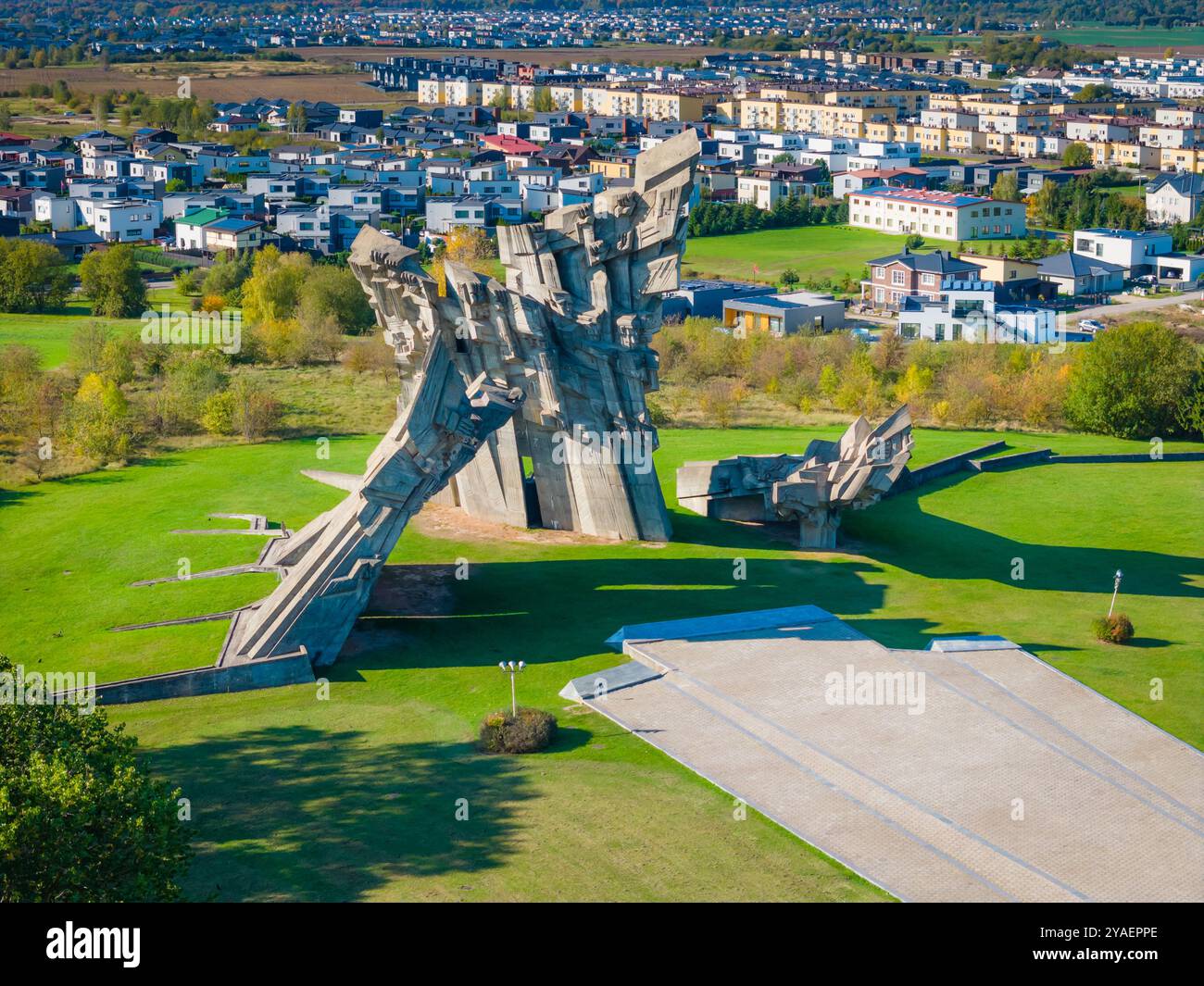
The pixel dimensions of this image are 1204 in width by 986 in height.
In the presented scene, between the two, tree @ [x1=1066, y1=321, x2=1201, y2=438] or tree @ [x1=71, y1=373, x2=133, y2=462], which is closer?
tree @ [x1=71, y1=373, x2=133, y2=462]

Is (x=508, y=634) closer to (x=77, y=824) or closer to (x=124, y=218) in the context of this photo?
(x=77, y=824)

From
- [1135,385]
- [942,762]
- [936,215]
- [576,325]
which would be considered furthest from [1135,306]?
[942,762]

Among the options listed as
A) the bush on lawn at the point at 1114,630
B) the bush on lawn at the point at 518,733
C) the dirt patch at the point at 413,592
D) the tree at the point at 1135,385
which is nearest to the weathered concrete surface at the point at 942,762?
the bush on lawn at the point at 518,733

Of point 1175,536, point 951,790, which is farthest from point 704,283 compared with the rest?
point 951,790

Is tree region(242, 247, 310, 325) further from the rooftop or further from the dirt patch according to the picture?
the rooftop

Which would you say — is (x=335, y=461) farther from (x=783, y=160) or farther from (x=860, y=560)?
(x=783, y=160)

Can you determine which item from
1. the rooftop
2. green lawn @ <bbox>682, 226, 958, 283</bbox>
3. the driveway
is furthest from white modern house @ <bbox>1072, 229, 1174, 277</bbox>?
green lawn @ <bbox>682, 226, 958, 283</bbox>

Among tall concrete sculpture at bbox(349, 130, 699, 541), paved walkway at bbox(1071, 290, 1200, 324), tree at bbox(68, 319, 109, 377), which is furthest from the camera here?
paved walkway at bbox(1071, 290, 1200, 324)
